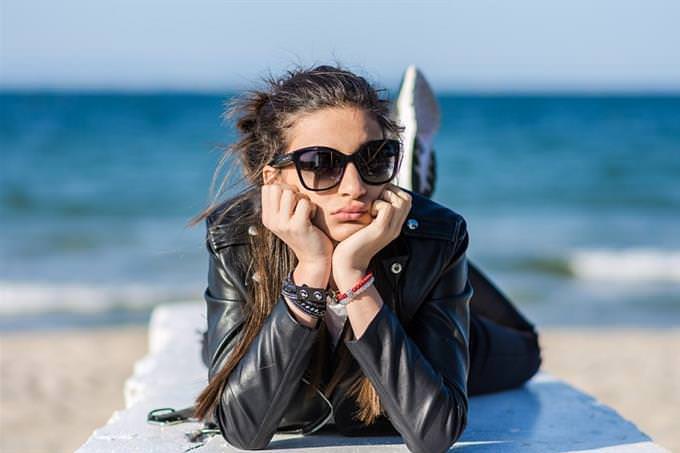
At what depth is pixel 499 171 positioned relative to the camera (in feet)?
77.1

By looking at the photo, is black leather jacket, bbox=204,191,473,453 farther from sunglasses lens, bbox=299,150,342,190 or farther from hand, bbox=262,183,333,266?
sunglasses lens, bbox=299,150,342,190

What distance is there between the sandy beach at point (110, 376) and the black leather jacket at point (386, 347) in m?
3.36

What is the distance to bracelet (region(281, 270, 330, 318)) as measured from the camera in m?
2.54

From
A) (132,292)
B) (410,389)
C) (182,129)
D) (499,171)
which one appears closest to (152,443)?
(410,389)

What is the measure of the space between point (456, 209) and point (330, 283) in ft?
50.6

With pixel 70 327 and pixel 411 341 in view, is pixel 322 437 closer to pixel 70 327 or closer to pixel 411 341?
pixel 411 341

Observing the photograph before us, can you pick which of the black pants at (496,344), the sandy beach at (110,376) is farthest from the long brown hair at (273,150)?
the sandy beach at (110,376)

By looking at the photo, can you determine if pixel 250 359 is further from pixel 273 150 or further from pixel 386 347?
pixel 273 150

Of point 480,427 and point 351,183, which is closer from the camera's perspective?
point 351,183

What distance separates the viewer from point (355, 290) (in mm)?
2547

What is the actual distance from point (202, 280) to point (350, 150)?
890cm

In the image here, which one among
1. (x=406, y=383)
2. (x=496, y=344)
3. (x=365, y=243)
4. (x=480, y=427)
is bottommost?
(x=480, y=427)

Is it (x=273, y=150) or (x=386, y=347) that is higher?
(x=273, y=150)

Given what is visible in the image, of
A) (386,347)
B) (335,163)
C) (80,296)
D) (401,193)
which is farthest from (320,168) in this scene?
(80,296)
